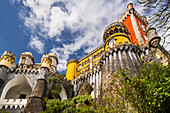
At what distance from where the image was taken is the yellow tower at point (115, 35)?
1981cm

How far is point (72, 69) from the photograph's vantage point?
30.8 metres

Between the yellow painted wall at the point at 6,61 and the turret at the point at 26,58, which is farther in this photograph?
the turret at the point at 26,58

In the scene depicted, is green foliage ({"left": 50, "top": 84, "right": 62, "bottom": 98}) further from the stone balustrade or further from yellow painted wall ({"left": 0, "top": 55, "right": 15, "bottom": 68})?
yellow painted wall ({"left": 0, "top": 55, "right": 15, "bottom": 68})

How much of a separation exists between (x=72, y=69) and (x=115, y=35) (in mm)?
14757

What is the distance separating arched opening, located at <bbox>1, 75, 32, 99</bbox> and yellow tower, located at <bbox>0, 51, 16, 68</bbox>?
8.18 feet

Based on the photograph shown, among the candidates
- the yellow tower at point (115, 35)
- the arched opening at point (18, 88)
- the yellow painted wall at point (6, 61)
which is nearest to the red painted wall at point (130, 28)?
the yellow tower at point (115, 35)

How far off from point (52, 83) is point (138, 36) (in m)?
17.6

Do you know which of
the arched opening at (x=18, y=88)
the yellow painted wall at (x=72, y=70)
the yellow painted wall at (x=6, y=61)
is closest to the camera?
the yellow painted wall at (x=6, y=61)

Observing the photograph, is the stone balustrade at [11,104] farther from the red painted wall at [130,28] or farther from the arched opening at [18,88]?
the red painted wall at [130,28]

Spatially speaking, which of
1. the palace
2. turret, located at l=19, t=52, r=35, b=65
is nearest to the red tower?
the palace

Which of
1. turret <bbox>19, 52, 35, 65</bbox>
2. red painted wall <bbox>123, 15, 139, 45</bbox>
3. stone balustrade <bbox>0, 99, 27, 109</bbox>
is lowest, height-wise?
stone balustrade <bbox>0, 99, 27, 109</bbox>

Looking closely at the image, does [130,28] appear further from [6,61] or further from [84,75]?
[6,61]

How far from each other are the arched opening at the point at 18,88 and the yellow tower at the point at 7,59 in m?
2.49

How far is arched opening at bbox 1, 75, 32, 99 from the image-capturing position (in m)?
18.7
